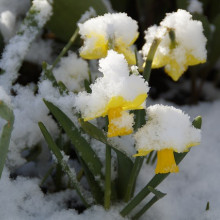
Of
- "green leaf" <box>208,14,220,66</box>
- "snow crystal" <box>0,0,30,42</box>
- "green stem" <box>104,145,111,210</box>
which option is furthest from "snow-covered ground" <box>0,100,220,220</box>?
"snow crystal" <box>0,0,30,42</box>

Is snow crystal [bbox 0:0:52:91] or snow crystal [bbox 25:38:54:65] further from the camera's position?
snow crystal [bbox 25:38:54:65]

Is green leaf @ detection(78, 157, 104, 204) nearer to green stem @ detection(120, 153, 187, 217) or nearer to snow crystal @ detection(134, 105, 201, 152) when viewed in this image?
green stem @ detection(120, 153, 187, 217)

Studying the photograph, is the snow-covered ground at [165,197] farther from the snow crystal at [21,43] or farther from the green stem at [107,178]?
the snow crystal at [21,43]

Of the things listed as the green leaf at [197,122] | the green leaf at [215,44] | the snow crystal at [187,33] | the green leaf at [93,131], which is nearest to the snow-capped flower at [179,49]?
the snow crystal at [187,33]

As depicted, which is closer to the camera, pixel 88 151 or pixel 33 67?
pixel 88 151

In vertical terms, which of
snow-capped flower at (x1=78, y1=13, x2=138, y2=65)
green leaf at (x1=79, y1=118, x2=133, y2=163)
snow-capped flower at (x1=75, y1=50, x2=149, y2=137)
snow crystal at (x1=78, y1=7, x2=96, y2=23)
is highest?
snow crystal at (x1=78, y1=7, x2=96, y2=23)

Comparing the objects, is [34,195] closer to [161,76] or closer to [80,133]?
[80,133]

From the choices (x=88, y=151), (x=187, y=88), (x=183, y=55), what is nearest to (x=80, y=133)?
(x=88, y=151)
